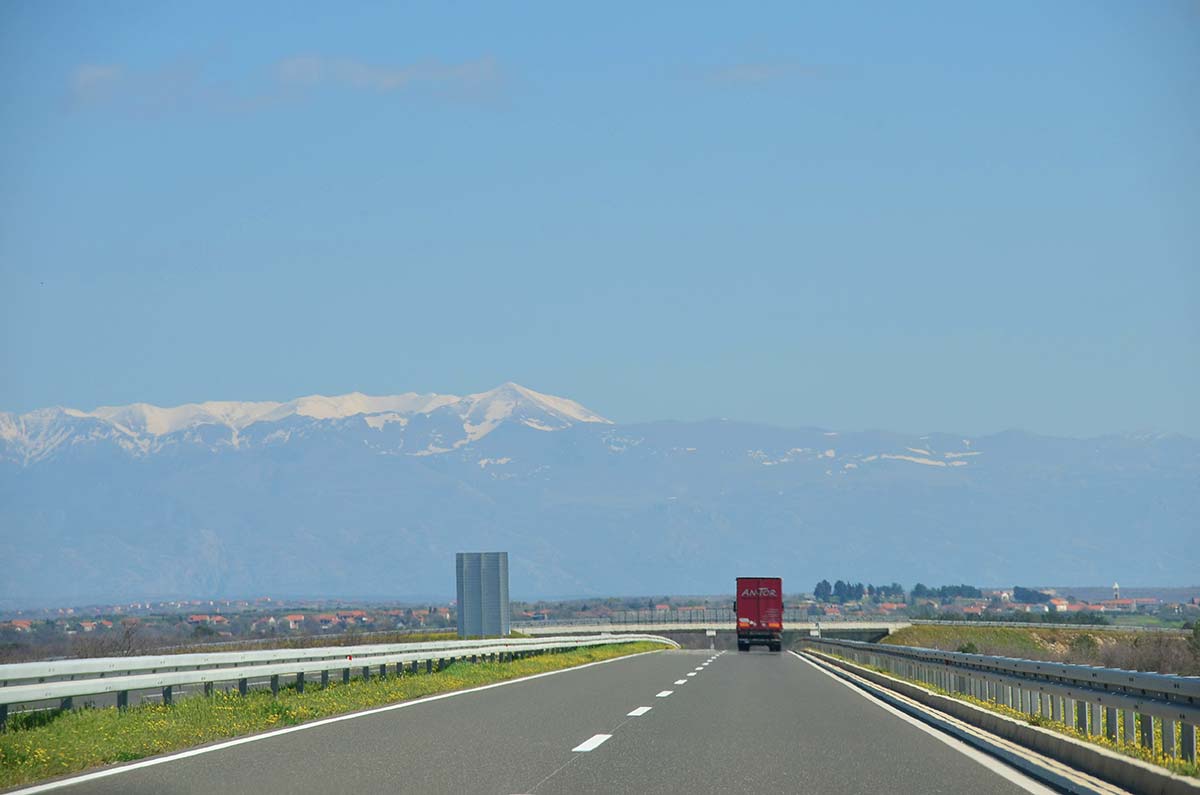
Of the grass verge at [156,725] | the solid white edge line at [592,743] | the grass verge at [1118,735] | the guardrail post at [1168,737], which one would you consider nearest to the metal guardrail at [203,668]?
the grass verge at [156,725]

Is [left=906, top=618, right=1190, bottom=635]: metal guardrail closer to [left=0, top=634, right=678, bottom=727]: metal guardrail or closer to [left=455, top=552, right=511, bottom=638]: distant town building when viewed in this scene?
[left=455, top=552, right=511, bottom=638]: distant town building

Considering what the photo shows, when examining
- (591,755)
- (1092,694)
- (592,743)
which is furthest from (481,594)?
(1092,694)

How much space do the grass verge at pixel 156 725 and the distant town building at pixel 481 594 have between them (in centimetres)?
5280

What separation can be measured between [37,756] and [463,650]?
22177 mm

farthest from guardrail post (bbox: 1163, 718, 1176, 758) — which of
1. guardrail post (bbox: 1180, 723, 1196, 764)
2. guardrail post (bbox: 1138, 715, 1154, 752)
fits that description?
guardrail post (bbox: 1180, 723, 1196, 764)

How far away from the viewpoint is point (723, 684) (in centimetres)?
3084

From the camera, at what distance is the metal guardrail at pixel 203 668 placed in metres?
15.5

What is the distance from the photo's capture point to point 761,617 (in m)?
76.1

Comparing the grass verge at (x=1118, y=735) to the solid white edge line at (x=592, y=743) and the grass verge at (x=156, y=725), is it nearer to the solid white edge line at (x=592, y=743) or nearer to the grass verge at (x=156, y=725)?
the solid white edge line at (x=592, y=743)

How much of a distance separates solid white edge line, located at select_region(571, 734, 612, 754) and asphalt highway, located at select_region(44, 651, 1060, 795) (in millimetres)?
19

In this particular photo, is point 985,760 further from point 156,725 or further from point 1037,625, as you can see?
point 1037,625

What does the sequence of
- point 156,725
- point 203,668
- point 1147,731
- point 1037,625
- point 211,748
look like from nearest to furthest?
point 1147,731, point 211,748, point 156,725, point 203,668, point 1037,625

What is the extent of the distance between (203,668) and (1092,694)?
12.2 meters

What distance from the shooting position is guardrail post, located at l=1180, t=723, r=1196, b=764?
499 inches
